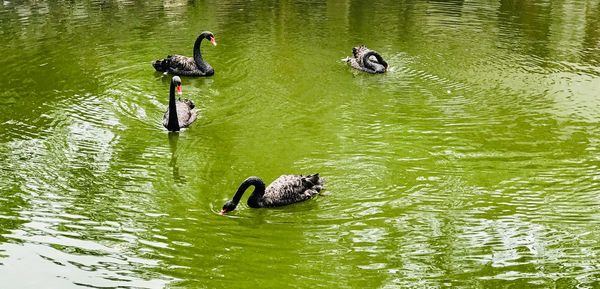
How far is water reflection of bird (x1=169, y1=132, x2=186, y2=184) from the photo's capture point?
732 centimetres

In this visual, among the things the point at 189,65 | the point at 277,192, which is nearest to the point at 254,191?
the point at 277,192

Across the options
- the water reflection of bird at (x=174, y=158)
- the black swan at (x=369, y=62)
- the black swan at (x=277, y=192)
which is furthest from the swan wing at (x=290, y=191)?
the black swan at (x=369, y=62)

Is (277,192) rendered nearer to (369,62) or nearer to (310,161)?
(310,161)

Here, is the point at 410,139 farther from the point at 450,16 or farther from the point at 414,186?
the point at 450,16

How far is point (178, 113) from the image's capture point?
894 cm

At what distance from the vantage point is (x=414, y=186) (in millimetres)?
7059

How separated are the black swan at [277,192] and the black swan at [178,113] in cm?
242

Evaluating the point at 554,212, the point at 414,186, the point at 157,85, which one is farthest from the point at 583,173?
the point at 157,85

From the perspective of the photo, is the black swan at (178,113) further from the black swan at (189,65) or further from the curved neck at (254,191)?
the curved neck at (254,191)

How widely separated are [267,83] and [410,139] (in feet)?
10.7

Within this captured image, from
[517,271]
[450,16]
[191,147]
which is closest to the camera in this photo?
[517,271]

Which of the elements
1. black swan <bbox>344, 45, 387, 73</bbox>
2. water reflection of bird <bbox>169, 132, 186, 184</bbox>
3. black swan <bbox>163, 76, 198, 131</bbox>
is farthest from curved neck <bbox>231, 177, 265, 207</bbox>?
black swan <bbox>344, 45, 387, 73</bbox>

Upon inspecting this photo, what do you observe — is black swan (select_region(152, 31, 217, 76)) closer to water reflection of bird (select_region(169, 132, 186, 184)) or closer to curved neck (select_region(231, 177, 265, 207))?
water reflection of bird (select_region(169, 132, 186, 184))

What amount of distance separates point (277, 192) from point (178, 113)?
9.59 ft
